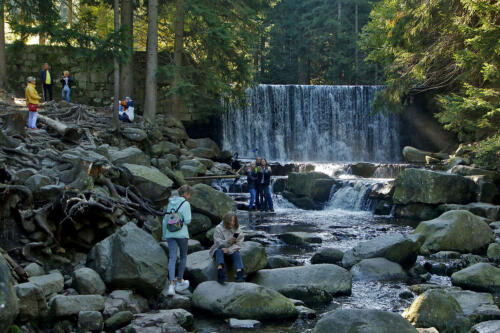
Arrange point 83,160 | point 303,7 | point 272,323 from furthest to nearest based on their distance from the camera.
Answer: point 303,7 → point 83,160 → point 272,323

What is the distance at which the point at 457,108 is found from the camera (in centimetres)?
1755

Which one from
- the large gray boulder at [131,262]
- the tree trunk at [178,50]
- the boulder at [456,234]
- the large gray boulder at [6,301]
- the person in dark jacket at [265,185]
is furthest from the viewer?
the tree trunk at [178,50]

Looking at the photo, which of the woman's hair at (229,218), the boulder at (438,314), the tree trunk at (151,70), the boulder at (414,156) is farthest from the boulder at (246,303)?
the boulder at (414,156)

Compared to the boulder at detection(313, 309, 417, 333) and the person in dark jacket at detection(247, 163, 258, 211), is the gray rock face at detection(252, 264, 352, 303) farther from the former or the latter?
the person in dark jacket at detection(247, 163, 258, 211)

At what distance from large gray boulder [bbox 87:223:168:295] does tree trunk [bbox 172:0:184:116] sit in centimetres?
1493

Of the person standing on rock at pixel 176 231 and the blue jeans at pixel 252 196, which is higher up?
the person standing on rock at pixel 176 231

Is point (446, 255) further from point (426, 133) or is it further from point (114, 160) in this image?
point (426, 133)

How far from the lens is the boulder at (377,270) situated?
10461 millimetres

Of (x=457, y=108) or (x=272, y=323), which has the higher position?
(x=457, y=108)

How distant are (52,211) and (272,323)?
4347 millimetres

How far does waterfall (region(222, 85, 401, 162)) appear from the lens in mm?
30000

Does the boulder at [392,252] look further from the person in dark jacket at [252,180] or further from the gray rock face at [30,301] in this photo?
the person in dark jacket at [252,180]

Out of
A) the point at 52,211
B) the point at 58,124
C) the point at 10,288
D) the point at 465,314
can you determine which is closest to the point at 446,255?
the point at 465,314

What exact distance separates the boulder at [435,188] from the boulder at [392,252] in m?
6.44
